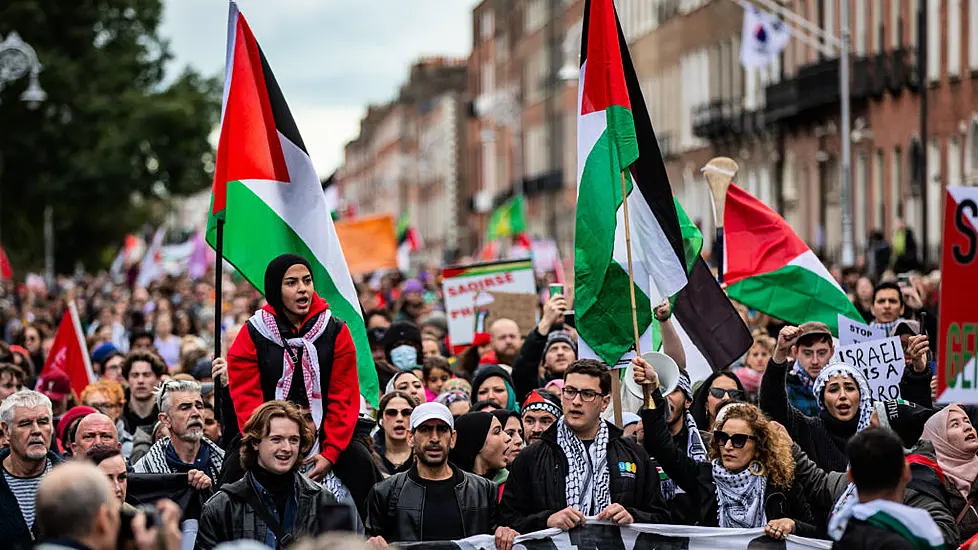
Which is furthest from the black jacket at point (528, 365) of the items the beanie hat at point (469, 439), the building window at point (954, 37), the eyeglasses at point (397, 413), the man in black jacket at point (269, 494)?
the building window at point (954, 37)

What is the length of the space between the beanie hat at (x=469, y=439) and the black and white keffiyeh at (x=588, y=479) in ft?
4.18

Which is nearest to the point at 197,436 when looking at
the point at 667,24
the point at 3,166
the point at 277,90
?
the point at 277,90

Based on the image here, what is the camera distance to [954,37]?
34750 mm

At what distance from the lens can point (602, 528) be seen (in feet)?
28.6

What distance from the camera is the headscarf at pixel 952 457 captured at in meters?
9.14

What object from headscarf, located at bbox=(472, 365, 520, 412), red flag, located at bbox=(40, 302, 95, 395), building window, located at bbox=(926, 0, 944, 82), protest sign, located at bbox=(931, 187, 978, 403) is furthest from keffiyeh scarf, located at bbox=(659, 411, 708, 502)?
building window, located at bbox=(926, 0, 944, 82)

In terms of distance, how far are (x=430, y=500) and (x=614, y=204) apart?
2.21m

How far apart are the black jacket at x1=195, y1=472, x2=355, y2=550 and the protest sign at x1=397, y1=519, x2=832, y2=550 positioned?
23.8 inches

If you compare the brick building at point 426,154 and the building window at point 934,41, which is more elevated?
the brick building at point 426,154

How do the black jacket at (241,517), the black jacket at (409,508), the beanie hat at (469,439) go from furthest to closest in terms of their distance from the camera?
the beanie hat at (469,439) < the black jacket at (409,508) < the black jacket at (241,517)

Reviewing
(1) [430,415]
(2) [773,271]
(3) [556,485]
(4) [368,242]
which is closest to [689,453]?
(3) [556,485]

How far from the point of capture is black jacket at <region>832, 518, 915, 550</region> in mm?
6387

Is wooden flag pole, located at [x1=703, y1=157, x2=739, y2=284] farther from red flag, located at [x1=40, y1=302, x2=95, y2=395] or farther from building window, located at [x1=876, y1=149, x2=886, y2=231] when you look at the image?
building window, located at [x1=876, y1=149, x2=886, y2=231]

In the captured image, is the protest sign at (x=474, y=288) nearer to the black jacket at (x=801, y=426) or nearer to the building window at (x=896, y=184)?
the black jacket at (x=801, y=426)
